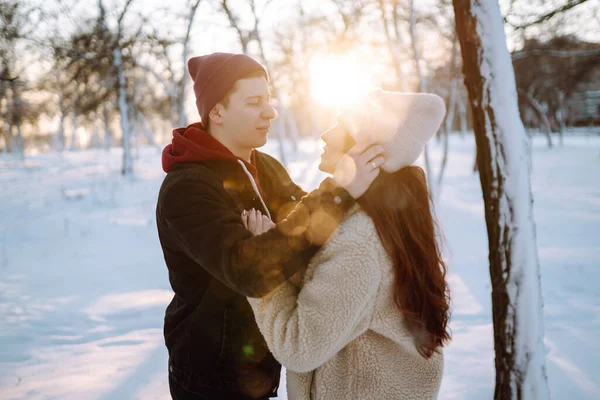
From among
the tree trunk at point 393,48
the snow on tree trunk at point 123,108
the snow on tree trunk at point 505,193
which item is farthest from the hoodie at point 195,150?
the snow on tree trunk at point 123,108

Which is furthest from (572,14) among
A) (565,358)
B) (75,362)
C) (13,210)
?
(13,210)

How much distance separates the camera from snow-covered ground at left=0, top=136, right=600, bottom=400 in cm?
319

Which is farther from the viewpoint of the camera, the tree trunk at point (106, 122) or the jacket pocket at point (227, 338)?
the tree trunk at point (106, 122)

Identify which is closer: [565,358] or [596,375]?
[596,375]

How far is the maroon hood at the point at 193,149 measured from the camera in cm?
159

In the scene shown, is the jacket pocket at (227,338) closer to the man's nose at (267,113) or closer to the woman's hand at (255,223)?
the woman's hand at (255,223)

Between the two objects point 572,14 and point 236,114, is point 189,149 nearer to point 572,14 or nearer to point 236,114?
point 236,114

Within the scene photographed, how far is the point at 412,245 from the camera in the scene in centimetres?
134

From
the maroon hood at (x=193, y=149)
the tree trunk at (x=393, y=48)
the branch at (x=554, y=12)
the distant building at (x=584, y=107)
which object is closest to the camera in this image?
the maroon hood at (x=193, y=149)

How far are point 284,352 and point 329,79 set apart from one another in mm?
12597

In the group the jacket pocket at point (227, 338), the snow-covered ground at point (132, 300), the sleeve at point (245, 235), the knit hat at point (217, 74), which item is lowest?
the snow-covered ground at point (132, 300)

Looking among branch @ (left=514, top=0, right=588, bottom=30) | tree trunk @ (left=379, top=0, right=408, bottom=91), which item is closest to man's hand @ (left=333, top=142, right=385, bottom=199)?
branch @ (left=514, top=0, right=588, bottom=30)

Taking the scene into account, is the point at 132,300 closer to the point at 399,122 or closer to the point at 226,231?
the point at 226,231

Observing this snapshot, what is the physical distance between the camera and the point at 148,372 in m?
3.35
